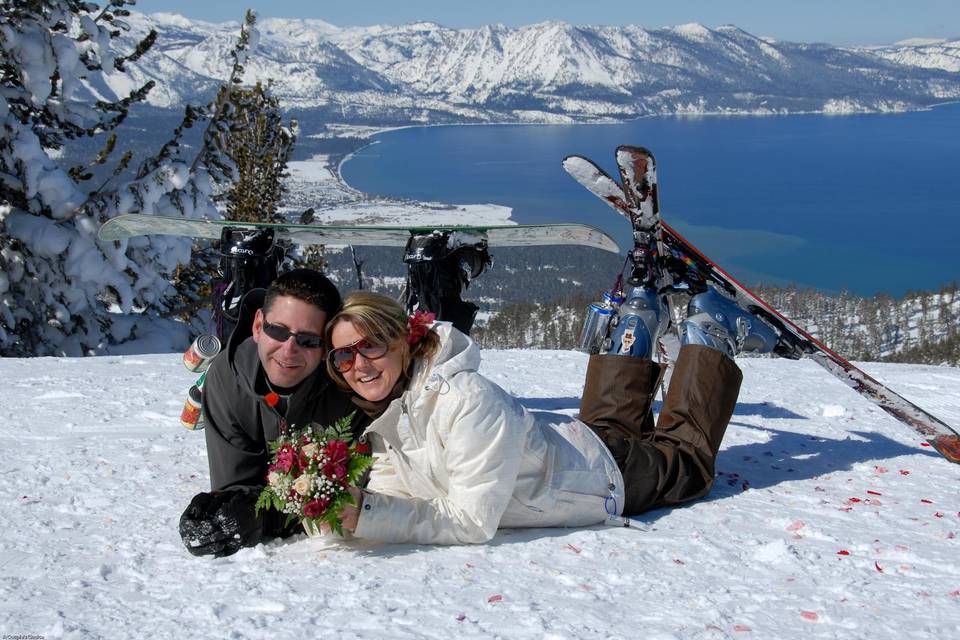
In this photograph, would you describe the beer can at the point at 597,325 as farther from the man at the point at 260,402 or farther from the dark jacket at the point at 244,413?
the dark jacket at the point at 244,413

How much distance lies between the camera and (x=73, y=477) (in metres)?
3.78

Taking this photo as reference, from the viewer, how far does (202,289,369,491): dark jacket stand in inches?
115

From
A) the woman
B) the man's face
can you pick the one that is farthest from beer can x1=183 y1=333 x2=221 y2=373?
the woman

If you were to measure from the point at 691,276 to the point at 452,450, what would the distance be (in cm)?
249

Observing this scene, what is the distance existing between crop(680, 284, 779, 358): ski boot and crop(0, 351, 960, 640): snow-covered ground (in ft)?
2.12

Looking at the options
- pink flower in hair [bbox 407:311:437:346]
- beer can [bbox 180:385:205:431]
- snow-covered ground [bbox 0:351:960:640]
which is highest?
pink flower in hair [bbox 407:311:437:346]

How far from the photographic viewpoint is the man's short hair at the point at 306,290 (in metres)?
2.80

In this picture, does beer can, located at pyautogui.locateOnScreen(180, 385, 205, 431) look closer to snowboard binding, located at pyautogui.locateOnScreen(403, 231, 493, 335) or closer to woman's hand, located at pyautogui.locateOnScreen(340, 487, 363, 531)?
snowboard binding, located at pyautogui.locateOnScreen(403, 231, 493, 335)

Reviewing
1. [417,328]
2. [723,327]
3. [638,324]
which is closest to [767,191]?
[723,327]

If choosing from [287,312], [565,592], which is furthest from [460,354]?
[565,592]

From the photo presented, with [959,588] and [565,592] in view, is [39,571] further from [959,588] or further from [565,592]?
[959,588]

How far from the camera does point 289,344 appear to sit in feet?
9.18

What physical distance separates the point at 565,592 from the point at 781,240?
83894 mm

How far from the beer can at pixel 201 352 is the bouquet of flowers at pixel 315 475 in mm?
1886
